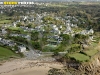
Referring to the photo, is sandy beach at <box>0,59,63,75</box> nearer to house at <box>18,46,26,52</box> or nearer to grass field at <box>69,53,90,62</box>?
grass field at <box>69,53,90,62</box>

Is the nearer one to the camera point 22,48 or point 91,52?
point 91,52

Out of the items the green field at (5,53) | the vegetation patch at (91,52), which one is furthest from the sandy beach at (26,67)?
the vegetation patch at (91,52)

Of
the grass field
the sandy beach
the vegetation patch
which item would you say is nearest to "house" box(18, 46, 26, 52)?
the sandy beach

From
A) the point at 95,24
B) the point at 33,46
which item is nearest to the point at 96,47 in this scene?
the point at 33,46

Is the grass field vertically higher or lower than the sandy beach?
higher

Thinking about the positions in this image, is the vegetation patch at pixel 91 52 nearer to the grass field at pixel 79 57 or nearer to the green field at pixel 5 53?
the grass field at pixel 79 57

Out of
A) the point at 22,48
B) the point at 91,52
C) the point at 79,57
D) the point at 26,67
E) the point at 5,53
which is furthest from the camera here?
the point at 22,48

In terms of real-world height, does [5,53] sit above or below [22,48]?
below

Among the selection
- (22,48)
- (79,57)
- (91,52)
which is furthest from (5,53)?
(91,52)

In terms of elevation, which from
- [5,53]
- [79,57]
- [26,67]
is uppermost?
[79,57]

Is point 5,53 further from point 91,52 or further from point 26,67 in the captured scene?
point 91,52
